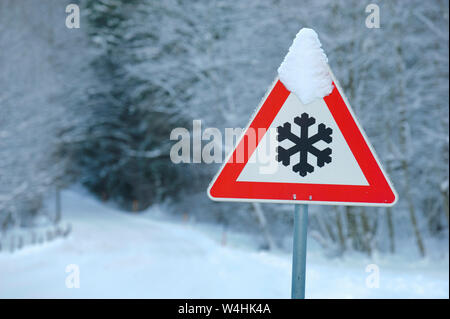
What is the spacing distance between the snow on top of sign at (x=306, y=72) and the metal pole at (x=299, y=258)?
2.04 feet

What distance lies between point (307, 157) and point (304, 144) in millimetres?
69

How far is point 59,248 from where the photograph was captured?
638 inches

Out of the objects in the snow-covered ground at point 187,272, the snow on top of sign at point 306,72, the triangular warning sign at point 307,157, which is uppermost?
the snow on top of sign at point 306,72

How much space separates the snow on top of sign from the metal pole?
62cm

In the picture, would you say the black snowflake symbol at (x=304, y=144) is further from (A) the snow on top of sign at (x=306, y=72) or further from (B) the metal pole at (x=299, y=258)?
(B) the metal pole at (x=299, y=258)

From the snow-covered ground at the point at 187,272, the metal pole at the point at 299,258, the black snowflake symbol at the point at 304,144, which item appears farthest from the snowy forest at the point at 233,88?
the metal pole at the point at 299,258

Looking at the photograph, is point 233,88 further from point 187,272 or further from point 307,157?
point 307,157

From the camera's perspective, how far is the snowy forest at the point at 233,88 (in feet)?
45.7

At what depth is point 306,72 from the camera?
109 inches

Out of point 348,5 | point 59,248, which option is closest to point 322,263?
point 348,5

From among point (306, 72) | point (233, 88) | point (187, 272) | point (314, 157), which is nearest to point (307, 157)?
point (314, 157)

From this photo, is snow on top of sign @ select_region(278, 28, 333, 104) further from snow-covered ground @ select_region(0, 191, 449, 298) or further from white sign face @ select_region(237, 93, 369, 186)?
snow-covered ground @ select_region(0, 191, 449, 298)

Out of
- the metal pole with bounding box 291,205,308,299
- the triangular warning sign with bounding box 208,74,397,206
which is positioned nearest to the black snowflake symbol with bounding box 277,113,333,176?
the triangular warning sign with bounding box 208,74,397,206
